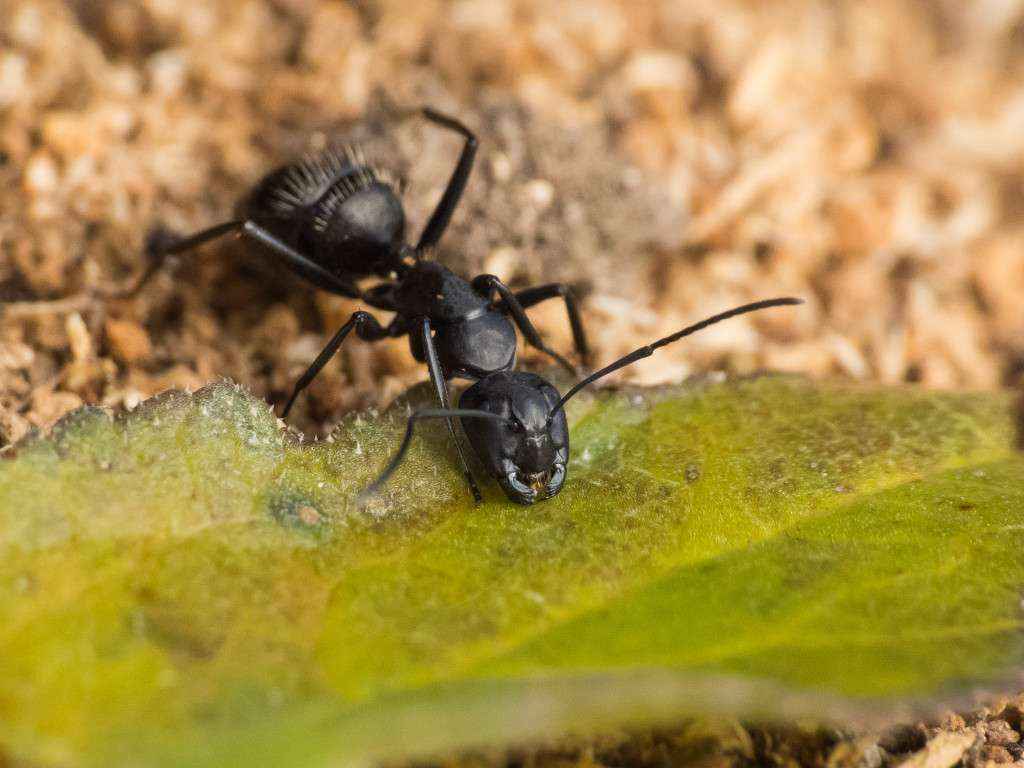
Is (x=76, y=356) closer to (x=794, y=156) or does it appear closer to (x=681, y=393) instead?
(x=681, y=393)

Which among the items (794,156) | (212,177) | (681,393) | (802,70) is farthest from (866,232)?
(212,177)

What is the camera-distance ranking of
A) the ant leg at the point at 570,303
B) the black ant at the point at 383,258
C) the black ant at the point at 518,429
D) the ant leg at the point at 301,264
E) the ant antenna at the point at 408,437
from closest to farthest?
the ant antenna at the point at 408,437, the black ant at the point at 518,429, the black ant at the point at 383,258, the ant leg at the point at 570,303, the ant leg at the point at 301,264

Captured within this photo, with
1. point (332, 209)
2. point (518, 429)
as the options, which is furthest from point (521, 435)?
point (332, 209)

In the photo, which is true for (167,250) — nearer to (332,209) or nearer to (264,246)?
(264,246)

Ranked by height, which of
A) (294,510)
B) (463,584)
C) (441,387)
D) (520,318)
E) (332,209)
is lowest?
(463,584)

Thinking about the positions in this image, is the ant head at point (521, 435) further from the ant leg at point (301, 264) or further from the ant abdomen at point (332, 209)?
the ant abdomen at point (332, 209)

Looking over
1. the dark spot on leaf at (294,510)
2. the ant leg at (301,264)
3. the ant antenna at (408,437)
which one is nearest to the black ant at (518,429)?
the ant antenna at (408,437)
